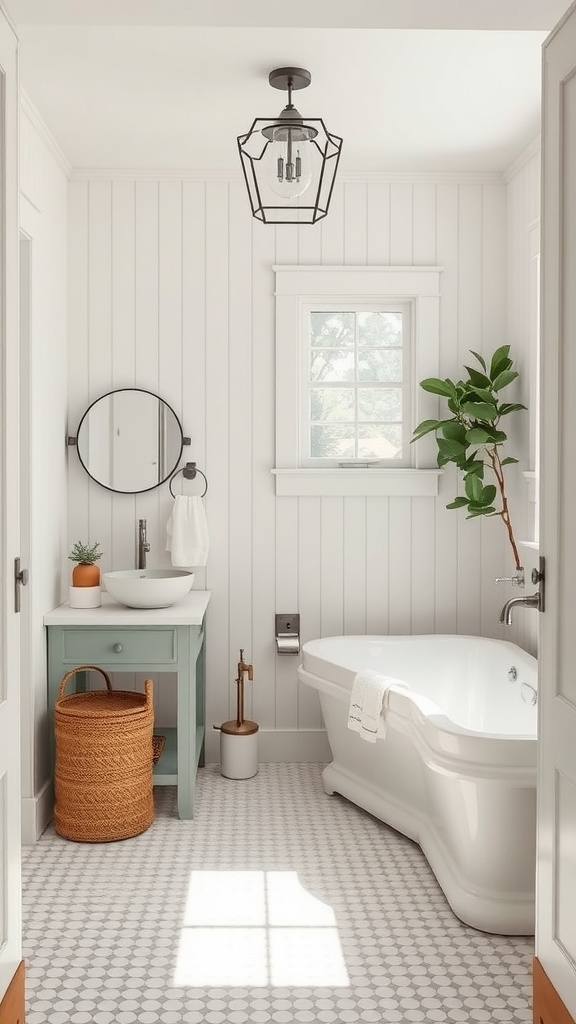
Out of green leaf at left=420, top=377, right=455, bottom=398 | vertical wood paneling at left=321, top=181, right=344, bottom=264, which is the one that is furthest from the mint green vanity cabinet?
vertical wood paneling at left=321, top=181, right=344, bottom=264

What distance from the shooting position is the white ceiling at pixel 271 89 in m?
2.91

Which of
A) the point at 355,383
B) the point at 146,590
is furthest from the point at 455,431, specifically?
the point at 146,590

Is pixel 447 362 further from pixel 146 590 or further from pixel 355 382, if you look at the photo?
pixel 146 590

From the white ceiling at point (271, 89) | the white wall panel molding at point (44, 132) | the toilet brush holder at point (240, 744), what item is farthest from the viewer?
the toilet brush holder at point (240, 744)

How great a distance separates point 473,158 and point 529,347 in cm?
87

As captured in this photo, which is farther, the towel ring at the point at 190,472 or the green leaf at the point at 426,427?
the towel ring at the point at 190,472

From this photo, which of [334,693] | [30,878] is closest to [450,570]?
[334,693]

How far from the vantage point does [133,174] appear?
418cm

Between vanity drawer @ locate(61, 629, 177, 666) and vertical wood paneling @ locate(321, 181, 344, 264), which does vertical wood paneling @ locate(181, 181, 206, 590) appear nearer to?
vertical wood paneling @ locate(321, 181, 344, 264)

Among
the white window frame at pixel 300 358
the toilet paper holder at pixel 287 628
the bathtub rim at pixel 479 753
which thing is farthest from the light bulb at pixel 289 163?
the toilet paper holder at pixel 287 628

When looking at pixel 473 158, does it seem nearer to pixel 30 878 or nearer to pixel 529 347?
pixel 529 347

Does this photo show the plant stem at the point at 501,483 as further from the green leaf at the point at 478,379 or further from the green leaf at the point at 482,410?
the green leaf at the point at 478,379

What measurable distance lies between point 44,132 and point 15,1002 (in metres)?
3.06

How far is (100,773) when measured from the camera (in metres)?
3.42
